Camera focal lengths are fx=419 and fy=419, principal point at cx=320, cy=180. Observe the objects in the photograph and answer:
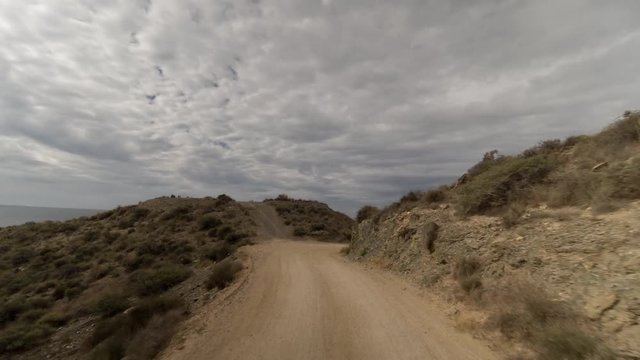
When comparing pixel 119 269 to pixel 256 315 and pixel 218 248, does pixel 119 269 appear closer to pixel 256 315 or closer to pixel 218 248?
pixel 218 248

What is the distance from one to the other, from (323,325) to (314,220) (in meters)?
43.2

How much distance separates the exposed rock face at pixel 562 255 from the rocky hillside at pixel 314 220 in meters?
27.7

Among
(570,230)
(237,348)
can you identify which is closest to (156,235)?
(237,348)

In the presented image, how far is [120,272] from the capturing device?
2816 centimetres

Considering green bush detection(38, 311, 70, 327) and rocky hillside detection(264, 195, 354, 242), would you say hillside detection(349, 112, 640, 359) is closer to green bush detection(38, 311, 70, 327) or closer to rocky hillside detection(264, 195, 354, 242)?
green bush detection(38, 311, 70, 327)

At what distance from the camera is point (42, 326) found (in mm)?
18828

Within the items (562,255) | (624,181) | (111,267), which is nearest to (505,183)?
(624,181)

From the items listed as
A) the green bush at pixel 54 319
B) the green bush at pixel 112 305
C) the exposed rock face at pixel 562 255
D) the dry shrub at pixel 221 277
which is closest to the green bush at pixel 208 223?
the green bush at pixel 54 319

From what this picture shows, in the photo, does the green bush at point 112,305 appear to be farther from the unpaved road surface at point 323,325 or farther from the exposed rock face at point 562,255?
the exposed rock face at point 562,255

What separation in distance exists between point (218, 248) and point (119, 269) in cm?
785

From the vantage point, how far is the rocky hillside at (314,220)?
46000 millimetres

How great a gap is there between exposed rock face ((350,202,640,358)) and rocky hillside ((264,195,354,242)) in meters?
27.7

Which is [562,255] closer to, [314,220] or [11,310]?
[11,310]

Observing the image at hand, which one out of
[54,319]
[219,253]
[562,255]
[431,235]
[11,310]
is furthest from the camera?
[219,253]
